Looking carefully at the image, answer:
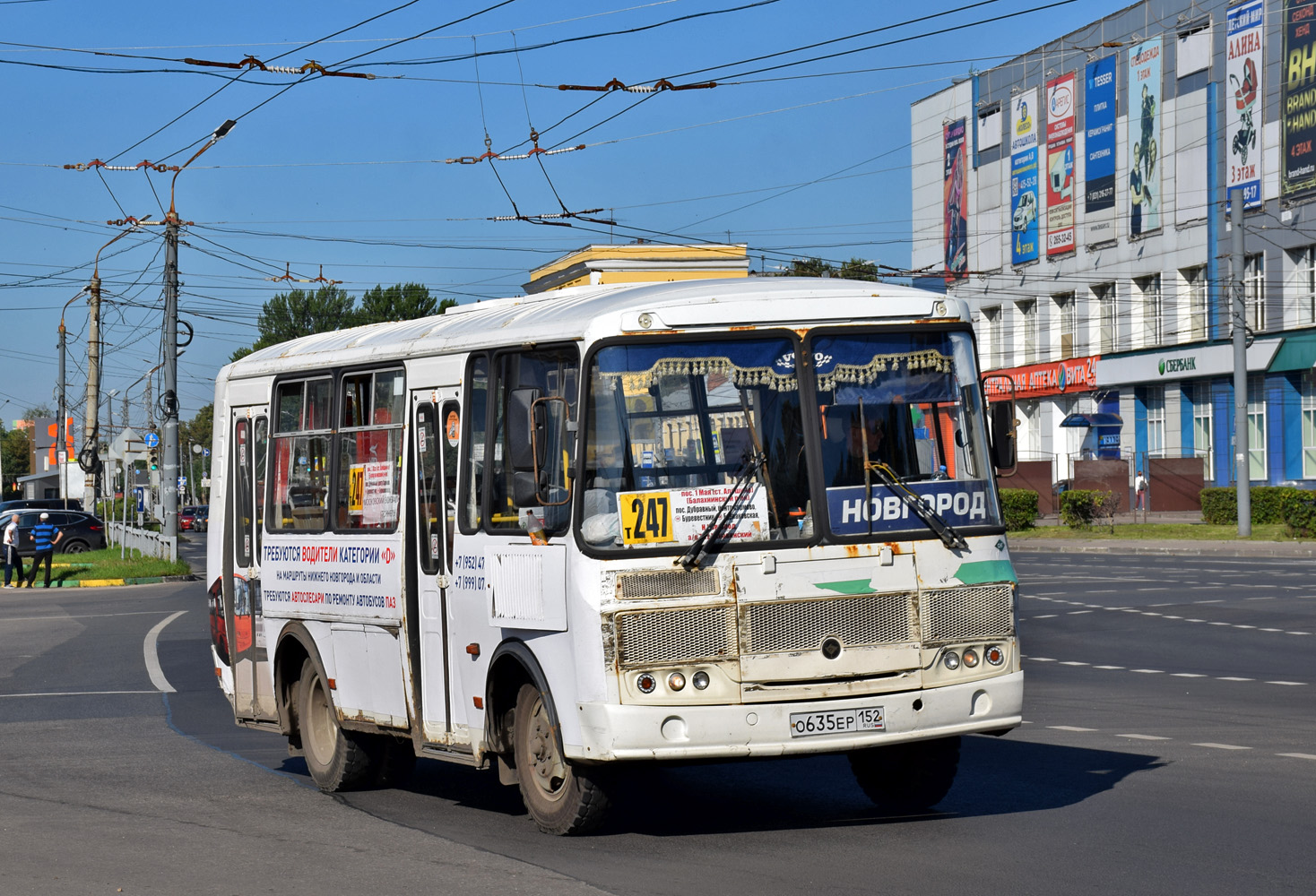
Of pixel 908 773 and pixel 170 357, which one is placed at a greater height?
pixel 170 357

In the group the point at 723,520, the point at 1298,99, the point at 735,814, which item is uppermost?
the point at 1298,99

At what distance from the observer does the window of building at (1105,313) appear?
2469 inches

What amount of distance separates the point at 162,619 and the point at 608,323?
66.0 feet

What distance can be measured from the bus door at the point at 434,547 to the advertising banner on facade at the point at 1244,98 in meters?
47.0

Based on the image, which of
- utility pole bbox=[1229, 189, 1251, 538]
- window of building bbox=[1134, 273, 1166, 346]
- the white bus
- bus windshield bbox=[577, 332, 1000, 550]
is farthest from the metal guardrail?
window of building bbox=[1134, 273, 1166, 346]

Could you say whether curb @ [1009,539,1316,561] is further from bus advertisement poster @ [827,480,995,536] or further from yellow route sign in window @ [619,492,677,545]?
yellow route sign in window @ [619,492,677,545]

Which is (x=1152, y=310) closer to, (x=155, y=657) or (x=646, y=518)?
(x=155, y=657)

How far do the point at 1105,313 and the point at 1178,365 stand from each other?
6574 mm

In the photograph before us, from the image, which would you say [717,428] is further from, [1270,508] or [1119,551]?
[1270,508]

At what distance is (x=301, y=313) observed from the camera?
4139 inches

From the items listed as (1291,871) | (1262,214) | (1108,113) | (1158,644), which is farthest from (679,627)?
(1108,113)

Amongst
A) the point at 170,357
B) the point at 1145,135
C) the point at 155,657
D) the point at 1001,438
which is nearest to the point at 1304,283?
the point at 1145,135

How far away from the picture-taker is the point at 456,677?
352 inches

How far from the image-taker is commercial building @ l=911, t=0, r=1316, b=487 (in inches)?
2037
